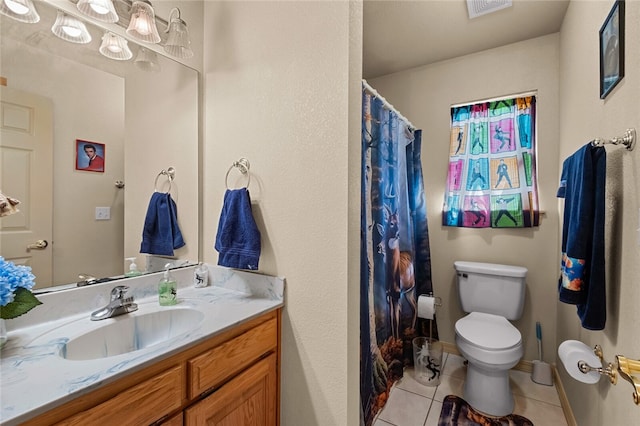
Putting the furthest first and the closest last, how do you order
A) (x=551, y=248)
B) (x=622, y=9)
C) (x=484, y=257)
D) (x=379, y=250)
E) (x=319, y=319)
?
(x=484, y=257) < (x=551, y=248) < (x=379, y=250) < (x=319, y=319) < (x=622, y=9)

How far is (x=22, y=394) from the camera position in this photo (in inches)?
25.5

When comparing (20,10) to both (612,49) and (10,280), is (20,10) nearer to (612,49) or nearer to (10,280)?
(10,280)

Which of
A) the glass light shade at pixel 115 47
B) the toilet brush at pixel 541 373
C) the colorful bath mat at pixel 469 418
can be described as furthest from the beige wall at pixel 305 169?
A: the toilet brush at pixel 541 373

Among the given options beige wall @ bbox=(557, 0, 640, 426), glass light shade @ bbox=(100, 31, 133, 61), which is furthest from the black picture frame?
glass light shade @ bbox=(100, 31, 133, 61)

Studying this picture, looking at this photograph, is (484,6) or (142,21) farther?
(484,6)

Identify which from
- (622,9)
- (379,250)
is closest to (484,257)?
(379,250)

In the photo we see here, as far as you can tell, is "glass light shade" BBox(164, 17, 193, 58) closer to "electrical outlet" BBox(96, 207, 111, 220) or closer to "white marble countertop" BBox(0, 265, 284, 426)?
"electrical outlet" BBox(96, 207, 111, 220)

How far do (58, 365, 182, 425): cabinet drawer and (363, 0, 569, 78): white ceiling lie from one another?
87.7 inches

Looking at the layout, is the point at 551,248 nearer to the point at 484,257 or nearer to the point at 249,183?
the point at 484,257

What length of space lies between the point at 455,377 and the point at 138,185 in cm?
245

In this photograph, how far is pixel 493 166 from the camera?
7.49 feet

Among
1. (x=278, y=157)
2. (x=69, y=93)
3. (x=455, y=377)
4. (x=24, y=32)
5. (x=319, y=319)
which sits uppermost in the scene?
(x=24, y=32)

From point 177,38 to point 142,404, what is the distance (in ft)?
4.96

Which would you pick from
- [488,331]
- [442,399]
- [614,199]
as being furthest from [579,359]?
[442,399]
